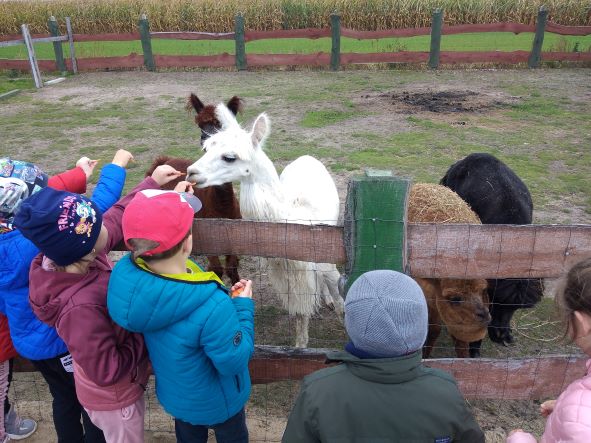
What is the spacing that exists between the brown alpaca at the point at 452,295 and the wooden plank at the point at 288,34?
13.8 m

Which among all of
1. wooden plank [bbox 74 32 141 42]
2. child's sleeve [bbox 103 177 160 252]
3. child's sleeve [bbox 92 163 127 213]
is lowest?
child's sleeve [bbox 103 177 160 252]

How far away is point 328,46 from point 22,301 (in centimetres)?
1755

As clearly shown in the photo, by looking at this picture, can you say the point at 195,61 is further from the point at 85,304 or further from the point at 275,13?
the point at 85,304

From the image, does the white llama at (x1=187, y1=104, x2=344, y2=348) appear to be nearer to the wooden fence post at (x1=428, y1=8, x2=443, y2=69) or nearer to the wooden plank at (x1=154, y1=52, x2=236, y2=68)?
the wooden fence post at (x1=428, y1=8, x2=443, y2=69)

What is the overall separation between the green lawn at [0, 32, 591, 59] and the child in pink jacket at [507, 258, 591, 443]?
1658cm

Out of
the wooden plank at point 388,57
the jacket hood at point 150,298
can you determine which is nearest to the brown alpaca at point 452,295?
the jacket hood at point 150,298

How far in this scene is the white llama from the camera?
3365 mm

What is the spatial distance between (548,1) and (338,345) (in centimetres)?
1848

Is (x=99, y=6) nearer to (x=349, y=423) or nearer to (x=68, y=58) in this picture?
(x=68, y=58)

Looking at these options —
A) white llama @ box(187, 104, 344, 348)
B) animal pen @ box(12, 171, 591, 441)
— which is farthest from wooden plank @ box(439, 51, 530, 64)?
animal pen @ box(12, 171, 591, 441)

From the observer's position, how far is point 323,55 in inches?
604

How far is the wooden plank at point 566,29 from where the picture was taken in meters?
15.1

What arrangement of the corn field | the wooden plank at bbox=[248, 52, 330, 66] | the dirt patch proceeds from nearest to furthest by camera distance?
the dirt patch < the wooden plank at bbox=[248, 52, 330, 66] < the corn field

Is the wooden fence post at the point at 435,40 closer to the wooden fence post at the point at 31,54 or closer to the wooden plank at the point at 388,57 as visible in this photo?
the wooden plank at the point at 388,57
